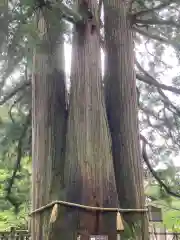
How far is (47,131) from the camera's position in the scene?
101 inches

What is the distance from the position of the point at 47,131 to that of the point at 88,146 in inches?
14.2

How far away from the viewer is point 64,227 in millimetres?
2207

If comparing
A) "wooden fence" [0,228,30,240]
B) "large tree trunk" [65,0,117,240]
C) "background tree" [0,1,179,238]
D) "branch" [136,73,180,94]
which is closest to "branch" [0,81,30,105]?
"background tree" [0,1,179,238]

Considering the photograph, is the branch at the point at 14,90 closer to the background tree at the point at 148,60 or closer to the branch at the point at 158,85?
the background tree at the point at 148,60

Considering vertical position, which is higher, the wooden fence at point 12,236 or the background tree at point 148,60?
the background tree at point 148,60

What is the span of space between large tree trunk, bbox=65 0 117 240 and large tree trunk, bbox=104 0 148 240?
0.19m

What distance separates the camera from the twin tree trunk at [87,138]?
7.43 ft

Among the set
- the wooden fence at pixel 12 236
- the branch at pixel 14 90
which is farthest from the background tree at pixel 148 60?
the wooden fence at pixel 12 236

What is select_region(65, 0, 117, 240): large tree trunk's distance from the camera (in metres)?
2.21

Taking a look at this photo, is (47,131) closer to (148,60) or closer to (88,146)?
(88,146)

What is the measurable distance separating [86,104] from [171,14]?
1.35 m

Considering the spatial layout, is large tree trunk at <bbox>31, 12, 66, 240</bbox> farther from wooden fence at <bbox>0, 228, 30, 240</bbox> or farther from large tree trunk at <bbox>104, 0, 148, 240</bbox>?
wooden fence at <bbox>0, 228, 30, 240</bbox>

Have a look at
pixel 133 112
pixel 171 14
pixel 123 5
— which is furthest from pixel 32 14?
pixel 171 14

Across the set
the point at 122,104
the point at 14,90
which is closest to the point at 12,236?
the point at 14,90
